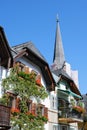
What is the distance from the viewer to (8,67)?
25.6 m

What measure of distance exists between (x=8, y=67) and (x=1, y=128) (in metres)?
5.54

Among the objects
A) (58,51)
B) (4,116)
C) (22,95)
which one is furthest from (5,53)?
(58,51)

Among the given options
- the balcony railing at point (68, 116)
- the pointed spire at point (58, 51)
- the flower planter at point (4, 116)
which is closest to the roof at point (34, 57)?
the balcony railing at point (68, 116)

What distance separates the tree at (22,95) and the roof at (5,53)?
1.25m

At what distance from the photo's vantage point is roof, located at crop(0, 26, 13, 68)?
25.0 m

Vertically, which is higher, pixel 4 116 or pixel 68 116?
pixel 68 116

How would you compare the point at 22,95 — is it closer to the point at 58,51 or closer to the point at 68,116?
the point at 68,116

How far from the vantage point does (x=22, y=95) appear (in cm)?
2650

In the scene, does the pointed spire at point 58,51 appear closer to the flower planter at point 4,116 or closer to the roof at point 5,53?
the roof at point 5,53

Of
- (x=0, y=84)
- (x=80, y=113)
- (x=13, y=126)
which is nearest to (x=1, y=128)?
(x=13, y=126)

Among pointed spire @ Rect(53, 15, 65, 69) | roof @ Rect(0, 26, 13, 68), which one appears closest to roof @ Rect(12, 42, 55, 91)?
roof @ Rect(0, 26, 13, 68)

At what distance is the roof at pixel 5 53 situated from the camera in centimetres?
2497

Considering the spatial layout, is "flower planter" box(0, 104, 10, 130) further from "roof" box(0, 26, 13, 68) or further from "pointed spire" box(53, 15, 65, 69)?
"pointed spire" box(53, 15, 65, 69)

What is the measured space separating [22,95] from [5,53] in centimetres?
421
